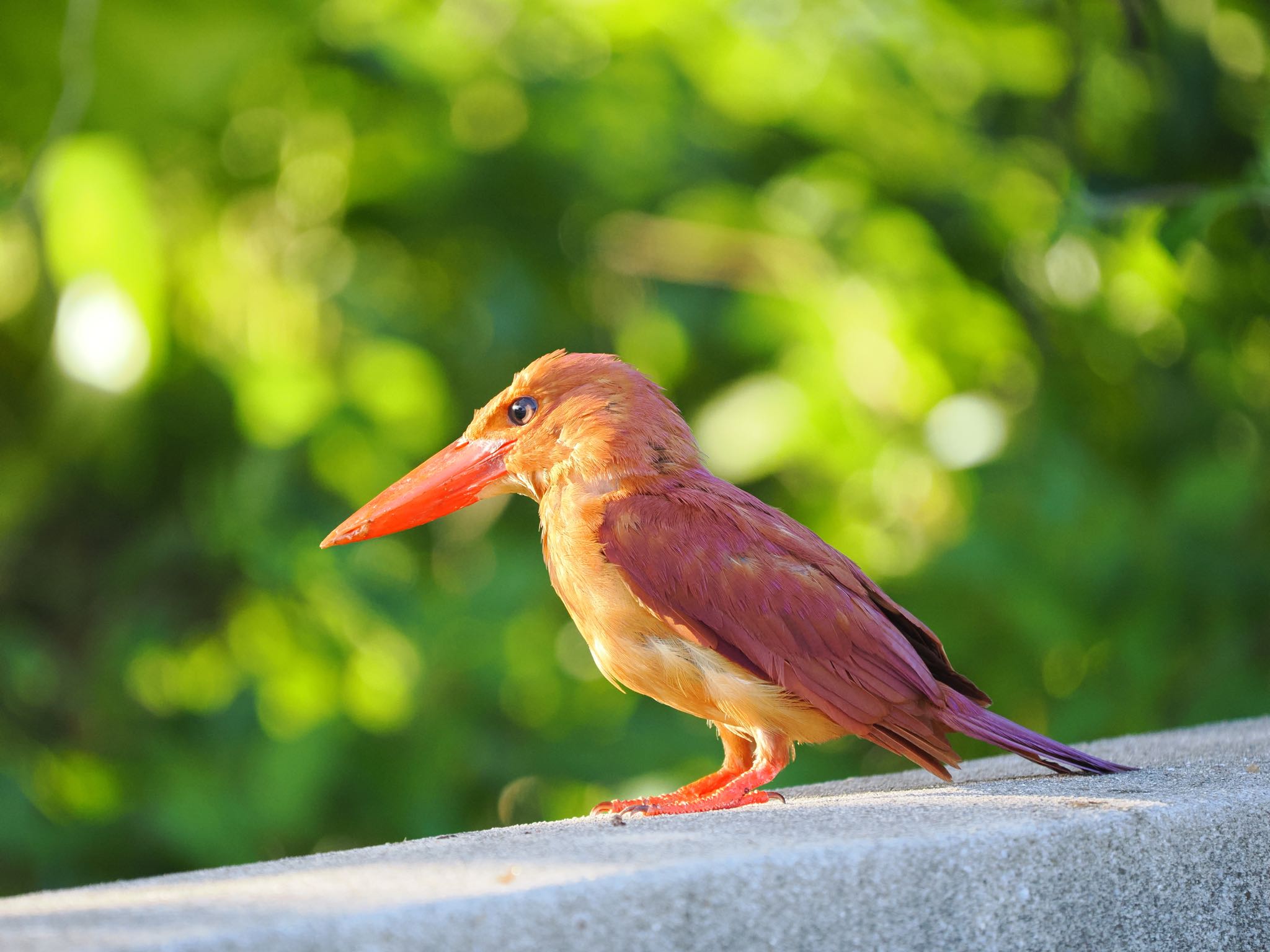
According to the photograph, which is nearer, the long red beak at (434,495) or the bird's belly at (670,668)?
the bird's belly at (670,668)

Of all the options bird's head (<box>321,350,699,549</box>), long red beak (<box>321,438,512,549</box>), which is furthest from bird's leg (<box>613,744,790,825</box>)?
long red beak (<box>321,438,512,549</box>)

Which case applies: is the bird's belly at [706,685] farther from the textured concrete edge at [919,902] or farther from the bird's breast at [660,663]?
the textured concrete edge at [919,902]

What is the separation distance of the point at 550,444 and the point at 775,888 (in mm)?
987

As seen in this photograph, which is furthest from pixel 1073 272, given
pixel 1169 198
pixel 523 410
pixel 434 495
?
pixel 434 495

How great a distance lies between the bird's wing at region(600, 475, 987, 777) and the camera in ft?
5.35

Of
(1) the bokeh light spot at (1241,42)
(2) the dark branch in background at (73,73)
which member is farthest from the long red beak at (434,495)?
(1) the bokeh light spot at (1241,42)

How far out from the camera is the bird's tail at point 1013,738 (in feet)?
5.46

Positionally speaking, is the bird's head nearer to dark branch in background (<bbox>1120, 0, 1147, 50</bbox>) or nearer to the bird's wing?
the bird's wing

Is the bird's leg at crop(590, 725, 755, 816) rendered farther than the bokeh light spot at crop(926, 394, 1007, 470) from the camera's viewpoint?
No

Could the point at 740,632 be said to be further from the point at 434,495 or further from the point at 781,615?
the point at 434,495

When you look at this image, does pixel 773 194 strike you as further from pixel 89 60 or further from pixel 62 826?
pixel 62 826

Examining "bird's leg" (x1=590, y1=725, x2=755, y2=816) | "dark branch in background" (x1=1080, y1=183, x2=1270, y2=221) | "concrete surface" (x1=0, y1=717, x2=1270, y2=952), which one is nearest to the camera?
"concrete surface" (x1=0, y1=717, x2=1270, y2=952)

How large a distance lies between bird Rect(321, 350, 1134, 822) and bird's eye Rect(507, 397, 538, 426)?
0.59 ft

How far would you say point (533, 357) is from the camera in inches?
151
